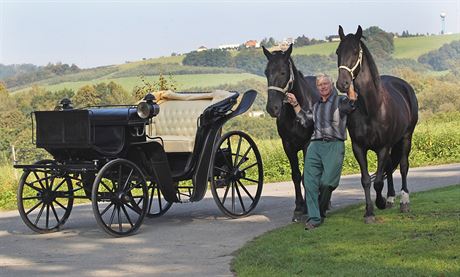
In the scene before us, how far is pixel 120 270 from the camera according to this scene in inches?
352

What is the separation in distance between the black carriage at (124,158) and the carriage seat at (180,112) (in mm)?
71

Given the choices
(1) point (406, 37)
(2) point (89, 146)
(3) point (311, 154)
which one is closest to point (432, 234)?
(3) point (311, 154)

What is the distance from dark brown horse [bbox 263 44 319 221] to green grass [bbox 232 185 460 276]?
1050 mm

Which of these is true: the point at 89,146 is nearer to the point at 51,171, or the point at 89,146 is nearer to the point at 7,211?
the point at 51,171

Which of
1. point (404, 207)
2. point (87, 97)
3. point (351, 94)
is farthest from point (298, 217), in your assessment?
point (87, 97)

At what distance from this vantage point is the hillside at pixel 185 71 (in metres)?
54.0

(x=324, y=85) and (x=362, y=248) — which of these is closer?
(x=362, y=248)

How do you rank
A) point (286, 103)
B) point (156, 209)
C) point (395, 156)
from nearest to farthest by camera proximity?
point (286, 103) → point (395, 156) → point (156, 209)

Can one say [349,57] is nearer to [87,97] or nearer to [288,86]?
[288,86]

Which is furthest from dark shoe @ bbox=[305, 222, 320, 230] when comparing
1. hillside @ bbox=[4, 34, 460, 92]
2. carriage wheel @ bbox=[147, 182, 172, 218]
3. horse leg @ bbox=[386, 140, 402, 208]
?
hillside @ bbox=[4, 34, 460, 92]

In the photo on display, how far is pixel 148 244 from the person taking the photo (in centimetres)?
1052

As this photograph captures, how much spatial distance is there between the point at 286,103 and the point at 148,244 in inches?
107

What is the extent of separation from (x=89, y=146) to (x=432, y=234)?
441 centimetres

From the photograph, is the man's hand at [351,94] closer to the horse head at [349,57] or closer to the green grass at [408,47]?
the horse head at [349,57]
